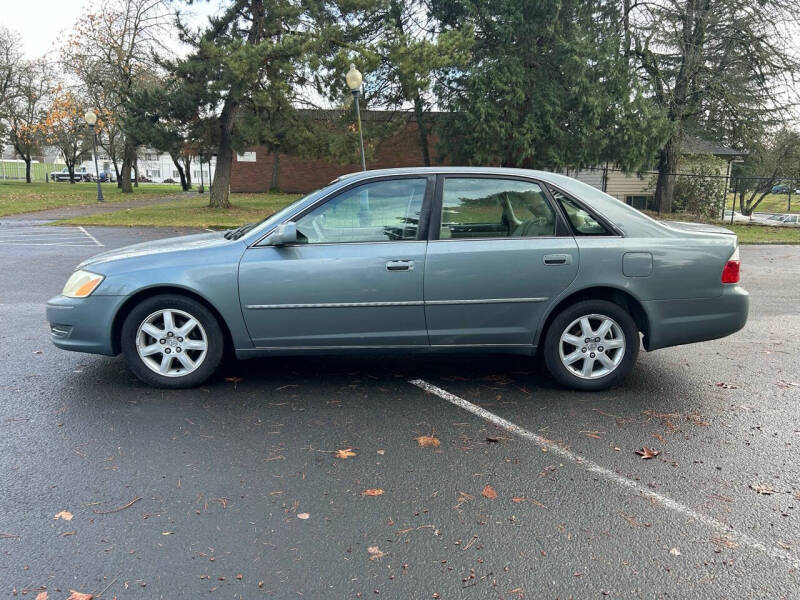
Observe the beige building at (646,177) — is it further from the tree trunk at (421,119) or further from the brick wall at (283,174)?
the brick wall at (283,174)

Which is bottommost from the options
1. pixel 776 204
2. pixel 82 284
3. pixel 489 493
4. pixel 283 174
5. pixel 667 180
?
pixel 489 493

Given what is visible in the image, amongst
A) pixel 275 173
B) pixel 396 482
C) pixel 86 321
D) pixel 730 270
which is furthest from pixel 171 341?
pixel 275 173

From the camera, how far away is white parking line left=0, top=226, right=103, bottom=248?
1418cm

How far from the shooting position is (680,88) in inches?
923

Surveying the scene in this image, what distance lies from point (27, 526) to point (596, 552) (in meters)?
2.60

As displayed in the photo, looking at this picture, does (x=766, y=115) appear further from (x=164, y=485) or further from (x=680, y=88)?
(x=164, y=485)

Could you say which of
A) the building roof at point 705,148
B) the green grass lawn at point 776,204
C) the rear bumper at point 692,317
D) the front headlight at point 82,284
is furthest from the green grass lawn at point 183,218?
the green grass lawn at point 776,204

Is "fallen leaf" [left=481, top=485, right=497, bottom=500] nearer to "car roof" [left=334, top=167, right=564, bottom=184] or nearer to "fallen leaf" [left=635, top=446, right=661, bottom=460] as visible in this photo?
"fallen leaf" [left=635, top=446, right=661, bottom=460]

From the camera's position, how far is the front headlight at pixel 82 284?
4.56 m

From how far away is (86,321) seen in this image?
456cm

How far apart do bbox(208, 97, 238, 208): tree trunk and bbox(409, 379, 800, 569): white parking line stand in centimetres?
1890

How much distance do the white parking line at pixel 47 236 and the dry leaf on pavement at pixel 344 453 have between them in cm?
1204

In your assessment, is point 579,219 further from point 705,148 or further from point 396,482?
point 705,148

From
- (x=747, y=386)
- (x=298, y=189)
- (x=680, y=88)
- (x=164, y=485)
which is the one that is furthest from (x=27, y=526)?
(x=298, y=189)
